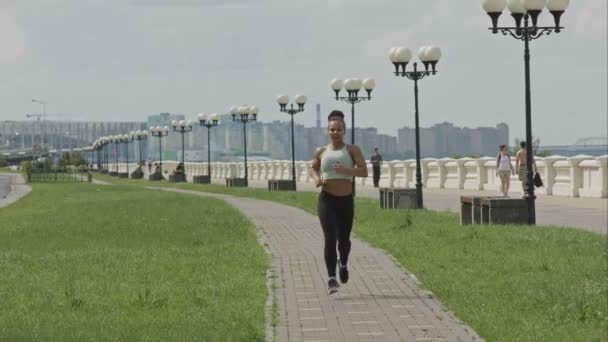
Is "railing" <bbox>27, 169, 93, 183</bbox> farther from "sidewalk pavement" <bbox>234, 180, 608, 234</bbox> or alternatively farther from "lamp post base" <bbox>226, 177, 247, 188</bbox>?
"sidewalk pavement" <bbox>234, 180, 608, 234</bbox>

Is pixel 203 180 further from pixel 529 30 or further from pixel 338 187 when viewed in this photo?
pixel 338 187

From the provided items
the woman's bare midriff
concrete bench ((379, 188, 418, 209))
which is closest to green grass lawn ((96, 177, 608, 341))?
the woman's bare midriff

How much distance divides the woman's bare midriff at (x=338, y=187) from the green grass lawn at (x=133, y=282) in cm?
123

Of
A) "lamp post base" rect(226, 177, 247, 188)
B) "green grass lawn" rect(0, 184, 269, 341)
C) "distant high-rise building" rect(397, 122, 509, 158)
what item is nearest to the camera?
"green grass lawn" rect(0, 184, 269, 341)

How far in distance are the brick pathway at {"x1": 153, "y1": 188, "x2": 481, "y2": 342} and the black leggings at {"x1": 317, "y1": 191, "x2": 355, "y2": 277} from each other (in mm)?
376

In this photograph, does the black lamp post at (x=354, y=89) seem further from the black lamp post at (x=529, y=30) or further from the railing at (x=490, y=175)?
the black lamp post at (x=529, y=30)

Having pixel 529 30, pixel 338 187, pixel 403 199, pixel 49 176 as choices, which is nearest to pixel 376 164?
pixel 403 199

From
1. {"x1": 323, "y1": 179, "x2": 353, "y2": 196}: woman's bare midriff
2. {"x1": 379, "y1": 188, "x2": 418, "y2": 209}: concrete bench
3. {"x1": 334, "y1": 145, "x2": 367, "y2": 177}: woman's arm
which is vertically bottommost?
{"x1": 379, "y1": 188, "x2": 418, "y2": 209}: concrete bench

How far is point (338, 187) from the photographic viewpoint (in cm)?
1173

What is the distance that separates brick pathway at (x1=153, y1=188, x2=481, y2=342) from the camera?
9.52 m

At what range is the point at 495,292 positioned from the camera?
12.1 meters

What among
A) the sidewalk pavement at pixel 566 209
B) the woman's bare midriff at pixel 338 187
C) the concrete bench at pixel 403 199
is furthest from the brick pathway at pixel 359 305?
the concrete bench at pixel 403 199

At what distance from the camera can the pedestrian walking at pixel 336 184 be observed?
11.6 meters

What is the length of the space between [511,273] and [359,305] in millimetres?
3272
